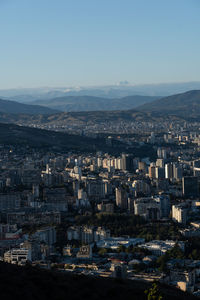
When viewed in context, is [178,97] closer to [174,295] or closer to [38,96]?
[38,96]

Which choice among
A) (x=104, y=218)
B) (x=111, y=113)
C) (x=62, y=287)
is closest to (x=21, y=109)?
(x=111, y=113)

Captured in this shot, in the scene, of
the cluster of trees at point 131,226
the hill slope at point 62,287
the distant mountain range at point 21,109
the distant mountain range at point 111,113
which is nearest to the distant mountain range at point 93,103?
the distant mountain range at point 111,113

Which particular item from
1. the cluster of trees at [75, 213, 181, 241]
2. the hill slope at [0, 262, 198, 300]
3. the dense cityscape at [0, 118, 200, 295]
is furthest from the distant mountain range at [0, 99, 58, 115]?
the hill slope at [0, 262, 198, 300]

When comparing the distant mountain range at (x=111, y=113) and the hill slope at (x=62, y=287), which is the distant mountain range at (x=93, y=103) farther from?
the hill slope at (x=62, y=287)

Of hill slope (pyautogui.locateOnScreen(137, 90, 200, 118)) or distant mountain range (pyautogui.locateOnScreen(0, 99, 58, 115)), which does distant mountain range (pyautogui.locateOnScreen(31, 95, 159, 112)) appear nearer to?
hill slope (pyautogui.locateOnScreen(137, 90, 200, 118))

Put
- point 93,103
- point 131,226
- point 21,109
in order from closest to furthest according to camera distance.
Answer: point 131,226, point 21,109, point 93,103

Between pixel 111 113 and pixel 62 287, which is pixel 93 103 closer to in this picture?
pixel 111 113
